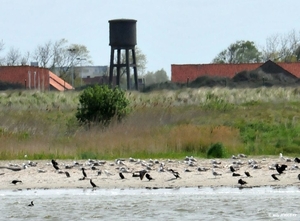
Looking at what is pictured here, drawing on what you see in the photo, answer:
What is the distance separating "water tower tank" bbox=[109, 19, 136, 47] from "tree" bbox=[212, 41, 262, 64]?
50.8 metres

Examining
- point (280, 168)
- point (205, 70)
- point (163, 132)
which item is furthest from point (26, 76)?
point (280, 168)

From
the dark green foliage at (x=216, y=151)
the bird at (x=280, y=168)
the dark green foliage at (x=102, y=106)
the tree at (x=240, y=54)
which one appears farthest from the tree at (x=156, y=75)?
the bird at (x=280, y=168)

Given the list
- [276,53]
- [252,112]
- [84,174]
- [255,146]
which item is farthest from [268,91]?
[276,53]

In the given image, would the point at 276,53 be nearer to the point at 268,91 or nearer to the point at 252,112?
the point at 268,91

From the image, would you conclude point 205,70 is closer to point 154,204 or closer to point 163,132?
point 163,132

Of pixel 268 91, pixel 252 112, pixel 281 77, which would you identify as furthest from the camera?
pixel 281 77

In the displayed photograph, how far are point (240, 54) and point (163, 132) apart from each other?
8590 centimetres

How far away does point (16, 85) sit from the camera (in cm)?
6769

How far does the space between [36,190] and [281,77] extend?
47.6 metres

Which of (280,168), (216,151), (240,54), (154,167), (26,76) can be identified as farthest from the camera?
(240,54)

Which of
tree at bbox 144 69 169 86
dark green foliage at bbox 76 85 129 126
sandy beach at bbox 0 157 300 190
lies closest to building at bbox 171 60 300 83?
tree at bbox 144 69 169 86

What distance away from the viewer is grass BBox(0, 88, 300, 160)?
24703 millimetres

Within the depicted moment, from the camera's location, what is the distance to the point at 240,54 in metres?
112

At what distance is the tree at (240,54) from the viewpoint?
359 ft
